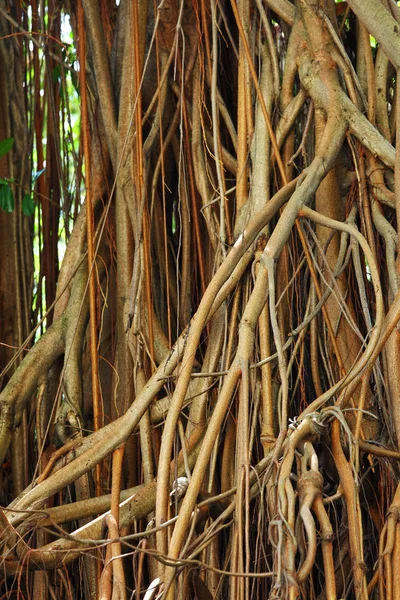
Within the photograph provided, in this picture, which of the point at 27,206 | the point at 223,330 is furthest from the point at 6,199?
the point at 223,330

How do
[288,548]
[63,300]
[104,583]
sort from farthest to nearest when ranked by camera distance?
[63,300] → [104,583] → [288,548]

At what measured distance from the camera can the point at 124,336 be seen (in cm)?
213

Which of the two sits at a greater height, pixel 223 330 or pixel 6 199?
pixel 6 199

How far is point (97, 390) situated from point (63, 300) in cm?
33

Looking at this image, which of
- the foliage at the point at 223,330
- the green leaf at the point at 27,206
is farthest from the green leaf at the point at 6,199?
the green leaf at the point at 27,206

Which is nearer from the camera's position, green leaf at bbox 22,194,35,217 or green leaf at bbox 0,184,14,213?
green leaf at bbox 0,184,14,213

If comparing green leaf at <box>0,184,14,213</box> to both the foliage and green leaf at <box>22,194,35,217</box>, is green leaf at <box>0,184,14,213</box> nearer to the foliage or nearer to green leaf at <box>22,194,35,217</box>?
the foliage

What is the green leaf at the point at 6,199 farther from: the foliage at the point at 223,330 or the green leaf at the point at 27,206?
the green leaf at the point at 27,206

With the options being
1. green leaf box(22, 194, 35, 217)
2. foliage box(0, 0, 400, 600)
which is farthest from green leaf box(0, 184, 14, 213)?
green leaf box(22, 194, 35, 217)

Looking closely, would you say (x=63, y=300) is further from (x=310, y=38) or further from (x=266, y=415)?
(x=310, y=38)

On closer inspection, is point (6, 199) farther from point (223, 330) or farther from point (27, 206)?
point (223, 330)

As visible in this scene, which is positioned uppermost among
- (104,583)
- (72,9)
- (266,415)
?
(72,9)

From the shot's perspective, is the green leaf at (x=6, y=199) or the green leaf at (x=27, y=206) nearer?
the green leaf at (x=6, y=199)

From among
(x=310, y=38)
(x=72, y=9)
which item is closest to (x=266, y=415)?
(x=310, y=38)
